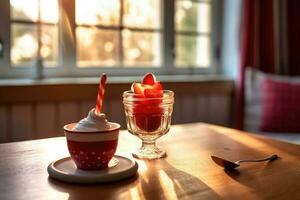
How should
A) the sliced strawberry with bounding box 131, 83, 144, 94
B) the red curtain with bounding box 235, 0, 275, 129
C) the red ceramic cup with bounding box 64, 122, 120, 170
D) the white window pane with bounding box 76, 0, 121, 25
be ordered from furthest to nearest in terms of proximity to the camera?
the red curtain with bounding box 235, 0, 275, 129, the white window pane with bounding box 76, 0, 121, 25, the sliced strawberry with bounding box 131, 83, 144, 94, the red ceramic cup with bounding box 64, 122, 120, 170

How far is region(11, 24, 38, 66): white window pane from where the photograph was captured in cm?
223

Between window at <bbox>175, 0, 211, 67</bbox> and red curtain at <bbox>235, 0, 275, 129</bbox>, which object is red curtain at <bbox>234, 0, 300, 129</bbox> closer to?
red curtain at <bbox>235, 0, 275, 129</bbox>

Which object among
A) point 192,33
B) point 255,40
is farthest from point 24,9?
point 255,40

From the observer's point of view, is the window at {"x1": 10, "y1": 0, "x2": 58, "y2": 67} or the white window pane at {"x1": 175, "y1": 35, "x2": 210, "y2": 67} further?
the white window pane at {"x1": 175, "y1": 35, "x2": 210, "y2": 67}

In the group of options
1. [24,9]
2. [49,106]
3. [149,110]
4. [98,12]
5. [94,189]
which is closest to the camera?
[94,189]

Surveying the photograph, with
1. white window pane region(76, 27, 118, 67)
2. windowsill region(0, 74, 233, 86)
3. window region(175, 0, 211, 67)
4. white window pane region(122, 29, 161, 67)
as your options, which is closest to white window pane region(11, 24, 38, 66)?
windowsill region(0, 74, 233, 86)

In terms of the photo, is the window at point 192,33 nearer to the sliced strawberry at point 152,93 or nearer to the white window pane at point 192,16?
the white window pane at point 192,16

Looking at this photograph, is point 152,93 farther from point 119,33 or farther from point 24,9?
point 119,33

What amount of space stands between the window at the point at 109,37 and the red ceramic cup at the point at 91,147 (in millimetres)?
1375

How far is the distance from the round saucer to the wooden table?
0.02 metres

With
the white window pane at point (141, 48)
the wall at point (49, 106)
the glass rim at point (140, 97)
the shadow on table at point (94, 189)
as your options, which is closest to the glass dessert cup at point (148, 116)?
the glass rim at point (140, 97)

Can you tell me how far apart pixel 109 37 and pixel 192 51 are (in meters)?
0.67

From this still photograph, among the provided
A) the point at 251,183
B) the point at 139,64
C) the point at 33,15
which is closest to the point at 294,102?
the point at 139,64

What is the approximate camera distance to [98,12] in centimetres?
249
